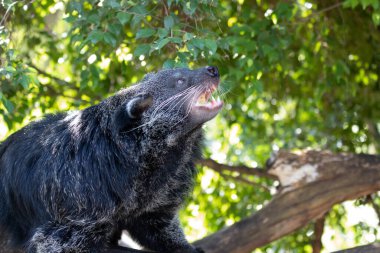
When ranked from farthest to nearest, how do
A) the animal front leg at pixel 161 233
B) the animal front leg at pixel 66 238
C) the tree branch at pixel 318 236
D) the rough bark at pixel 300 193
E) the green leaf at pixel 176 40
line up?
the tree branch at pixel 318 236 < the rough bark at pixel 300 193 < the animal front leg at pixel 161 233 < the green leaf at pixel 176 40 < the animal front leg at pixel 66 238

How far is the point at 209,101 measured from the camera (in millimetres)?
3818

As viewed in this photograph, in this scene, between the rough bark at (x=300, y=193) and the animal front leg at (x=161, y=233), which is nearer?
the animal front leg at (x=161, y=233)

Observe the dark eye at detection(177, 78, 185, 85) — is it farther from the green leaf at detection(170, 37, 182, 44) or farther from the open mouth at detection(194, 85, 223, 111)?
the green leaf at detection(170, 37, 182, 44)

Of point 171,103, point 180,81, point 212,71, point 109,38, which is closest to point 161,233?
point 171,103

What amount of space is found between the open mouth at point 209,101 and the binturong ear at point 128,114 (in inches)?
11.7

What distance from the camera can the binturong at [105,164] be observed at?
3.58 metres

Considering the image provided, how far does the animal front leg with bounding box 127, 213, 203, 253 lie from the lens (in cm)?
413

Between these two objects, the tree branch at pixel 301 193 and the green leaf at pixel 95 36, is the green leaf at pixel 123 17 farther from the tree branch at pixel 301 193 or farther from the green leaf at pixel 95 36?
the tree branch at pixel 301 193

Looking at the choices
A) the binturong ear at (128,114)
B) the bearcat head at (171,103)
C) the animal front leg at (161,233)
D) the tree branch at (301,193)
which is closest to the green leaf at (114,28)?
the bearcat head at (171,103)

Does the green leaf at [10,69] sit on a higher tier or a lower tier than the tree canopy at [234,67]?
higher

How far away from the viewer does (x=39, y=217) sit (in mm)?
3736

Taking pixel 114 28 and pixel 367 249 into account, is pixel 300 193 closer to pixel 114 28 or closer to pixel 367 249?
pixel 367 249

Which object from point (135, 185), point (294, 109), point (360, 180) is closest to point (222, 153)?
point (294, 109)

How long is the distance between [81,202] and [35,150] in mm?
481
